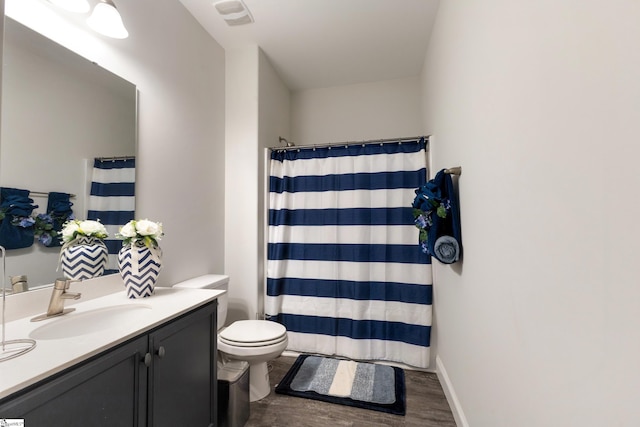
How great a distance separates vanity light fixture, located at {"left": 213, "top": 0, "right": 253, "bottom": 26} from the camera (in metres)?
1.81

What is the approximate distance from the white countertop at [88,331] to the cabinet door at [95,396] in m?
0.03

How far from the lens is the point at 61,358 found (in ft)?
2.33

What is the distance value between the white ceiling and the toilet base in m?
2.52

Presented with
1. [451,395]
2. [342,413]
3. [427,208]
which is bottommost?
[342,413]

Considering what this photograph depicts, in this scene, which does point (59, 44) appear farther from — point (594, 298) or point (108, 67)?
point (594, 298)

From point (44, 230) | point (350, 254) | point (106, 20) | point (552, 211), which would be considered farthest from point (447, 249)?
point (106, 20)

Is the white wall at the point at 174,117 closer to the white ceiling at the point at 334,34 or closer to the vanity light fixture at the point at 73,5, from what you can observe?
the vanity light fixture at the point at 73,5

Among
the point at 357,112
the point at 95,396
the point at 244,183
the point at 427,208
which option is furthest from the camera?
the point at 357,112

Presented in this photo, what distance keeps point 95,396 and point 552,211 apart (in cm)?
139

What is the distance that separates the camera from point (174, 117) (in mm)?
1751

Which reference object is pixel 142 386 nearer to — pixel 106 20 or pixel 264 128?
pixel 106 20

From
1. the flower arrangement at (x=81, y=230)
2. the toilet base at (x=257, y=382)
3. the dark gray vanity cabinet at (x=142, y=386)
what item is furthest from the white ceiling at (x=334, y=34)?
the toilet base at (x=257, y=382)

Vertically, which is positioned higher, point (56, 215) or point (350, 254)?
point (56, 215)

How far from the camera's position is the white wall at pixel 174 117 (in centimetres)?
143
